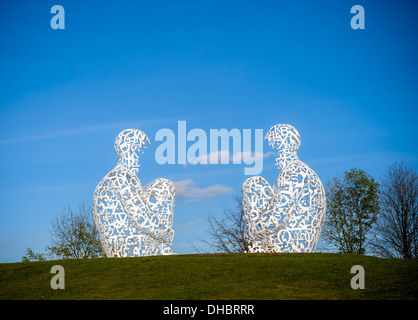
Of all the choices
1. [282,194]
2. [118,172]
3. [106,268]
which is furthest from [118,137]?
[282,194]

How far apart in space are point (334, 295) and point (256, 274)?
245 cm

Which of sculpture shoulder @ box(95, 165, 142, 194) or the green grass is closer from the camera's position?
the green grass

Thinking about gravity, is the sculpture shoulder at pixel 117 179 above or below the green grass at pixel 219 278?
above

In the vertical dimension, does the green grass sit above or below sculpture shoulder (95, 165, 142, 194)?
below

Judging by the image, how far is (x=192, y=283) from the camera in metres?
11.3

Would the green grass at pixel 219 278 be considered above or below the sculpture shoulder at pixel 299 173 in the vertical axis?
below

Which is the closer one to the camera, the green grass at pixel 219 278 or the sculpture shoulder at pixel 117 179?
the green grass at pixel 219 278

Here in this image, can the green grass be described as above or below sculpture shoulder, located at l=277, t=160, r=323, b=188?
below

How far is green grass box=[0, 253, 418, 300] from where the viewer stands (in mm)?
10367

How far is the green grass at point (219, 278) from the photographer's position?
10367mm

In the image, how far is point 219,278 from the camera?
11.7 metres
